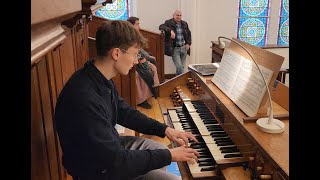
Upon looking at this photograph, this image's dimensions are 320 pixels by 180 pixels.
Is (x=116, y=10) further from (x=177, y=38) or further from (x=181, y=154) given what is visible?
(x=181, y=154)

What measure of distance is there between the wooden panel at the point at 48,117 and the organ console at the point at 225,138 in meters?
0.89

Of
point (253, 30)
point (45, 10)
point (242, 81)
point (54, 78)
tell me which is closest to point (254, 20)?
point (253, 30)

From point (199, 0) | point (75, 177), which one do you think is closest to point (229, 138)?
point (75, 177)

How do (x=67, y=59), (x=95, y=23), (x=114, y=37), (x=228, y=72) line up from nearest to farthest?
(x=114, y=37) < (x=67, y=59) < (x=228, y=72) < (x=95, y=23)

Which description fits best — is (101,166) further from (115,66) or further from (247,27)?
(247,27)

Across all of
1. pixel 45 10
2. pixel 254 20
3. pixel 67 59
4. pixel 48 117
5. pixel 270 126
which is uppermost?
pixel 45 10

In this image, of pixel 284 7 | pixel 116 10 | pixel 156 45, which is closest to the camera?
pixel 156 45

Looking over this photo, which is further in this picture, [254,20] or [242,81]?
[254,20]

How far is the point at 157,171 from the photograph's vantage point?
1.96m

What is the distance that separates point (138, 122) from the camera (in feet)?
7.59

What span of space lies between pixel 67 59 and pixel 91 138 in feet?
3.44

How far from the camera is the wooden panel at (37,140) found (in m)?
1.37

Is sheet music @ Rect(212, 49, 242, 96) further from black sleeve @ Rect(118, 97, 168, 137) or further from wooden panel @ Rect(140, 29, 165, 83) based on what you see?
wooden panel @ Rect(140, 29, 165, 83)
